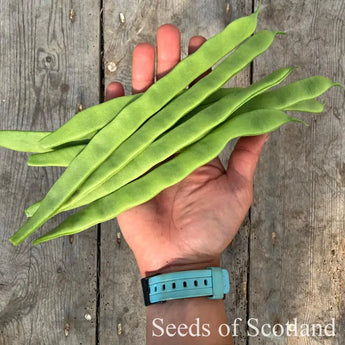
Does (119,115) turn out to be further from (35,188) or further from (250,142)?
(35,188)

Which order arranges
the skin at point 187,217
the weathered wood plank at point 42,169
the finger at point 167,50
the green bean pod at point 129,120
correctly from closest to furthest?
1. the green bean pod at point 129,120
2. the skin at point 187,217
3. the finger at point 167,50
4. the weathered wood plank at point 42,169

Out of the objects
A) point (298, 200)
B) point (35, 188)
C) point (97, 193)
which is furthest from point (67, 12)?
point (298, 200)

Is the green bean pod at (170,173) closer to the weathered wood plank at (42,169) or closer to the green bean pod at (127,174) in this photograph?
the green bean pod at (127,174)

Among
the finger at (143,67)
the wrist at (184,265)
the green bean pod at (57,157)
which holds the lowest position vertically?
the wrist at (184,265)

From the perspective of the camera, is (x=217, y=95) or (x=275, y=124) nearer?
(x=275, y=124)

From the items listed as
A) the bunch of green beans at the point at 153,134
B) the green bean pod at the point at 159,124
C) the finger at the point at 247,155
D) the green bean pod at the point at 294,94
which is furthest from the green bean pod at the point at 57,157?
the green bean pod at the point at 294,94

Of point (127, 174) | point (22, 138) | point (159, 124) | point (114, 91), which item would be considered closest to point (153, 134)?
point (159, 124)

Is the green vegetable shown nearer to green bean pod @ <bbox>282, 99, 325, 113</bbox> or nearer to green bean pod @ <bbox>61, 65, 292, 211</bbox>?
green bean pod @ <bbox>61, 65, 292, 211</bbox>
